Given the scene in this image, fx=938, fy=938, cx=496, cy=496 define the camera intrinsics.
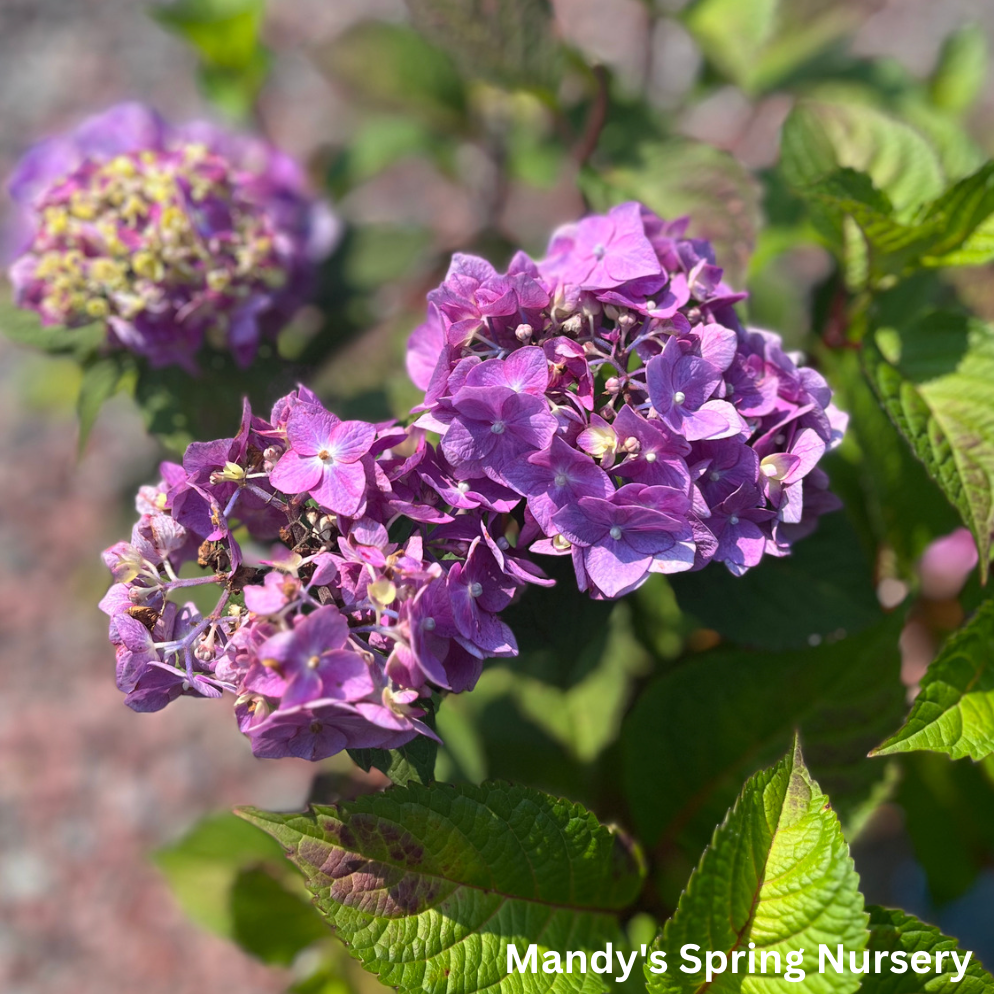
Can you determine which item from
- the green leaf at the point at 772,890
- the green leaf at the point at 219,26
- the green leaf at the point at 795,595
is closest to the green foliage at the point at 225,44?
the green leaf at the point at 219,26

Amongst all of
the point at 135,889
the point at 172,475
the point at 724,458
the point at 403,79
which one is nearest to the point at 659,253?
the point at 724,458

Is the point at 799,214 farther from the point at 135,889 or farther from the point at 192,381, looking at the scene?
the point at 135,889

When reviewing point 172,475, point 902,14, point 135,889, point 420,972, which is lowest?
point 135,889

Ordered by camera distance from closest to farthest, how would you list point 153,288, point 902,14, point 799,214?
point 153,288 → point 799,214 → point 902,14

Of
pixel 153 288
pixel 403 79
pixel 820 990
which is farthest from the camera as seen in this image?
pixel 403 79

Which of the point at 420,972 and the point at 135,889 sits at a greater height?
the point at 420,972

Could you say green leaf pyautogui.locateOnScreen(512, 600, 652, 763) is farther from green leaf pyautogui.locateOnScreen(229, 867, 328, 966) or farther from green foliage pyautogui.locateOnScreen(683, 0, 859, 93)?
green foliage pyautogui.locateOnScreen(683, 0, 859, 93)

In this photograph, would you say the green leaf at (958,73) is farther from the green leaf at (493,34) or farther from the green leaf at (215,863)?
the green leaf at (215,863)

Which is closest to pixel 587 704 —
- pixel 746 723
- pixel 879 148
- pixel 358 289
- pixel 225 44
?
pixel 746 723

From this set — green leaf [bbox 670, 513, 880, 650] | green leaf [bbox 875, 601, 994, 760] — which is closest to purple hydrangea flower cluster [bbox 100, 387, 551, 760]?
green leaf [bbox 670, 513, 880, 650]
